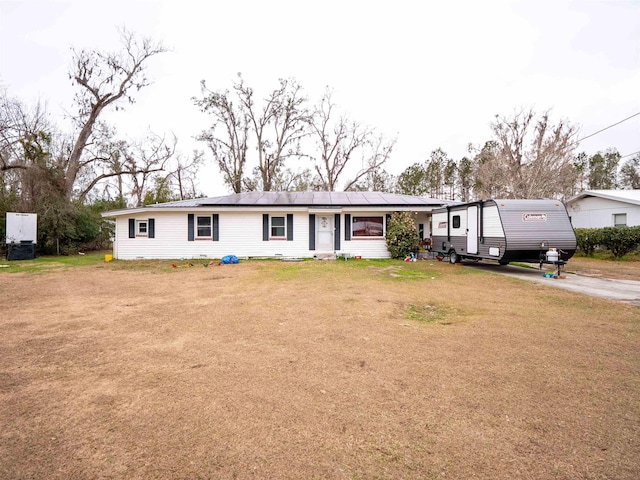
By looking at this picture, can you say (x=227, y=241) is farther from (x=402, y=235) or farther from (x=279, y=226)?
(x=402, y=235)

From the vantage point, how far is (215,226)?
16.0 m

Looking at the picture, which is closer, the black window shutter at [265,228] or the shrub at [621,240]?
the shrub at [621,240]

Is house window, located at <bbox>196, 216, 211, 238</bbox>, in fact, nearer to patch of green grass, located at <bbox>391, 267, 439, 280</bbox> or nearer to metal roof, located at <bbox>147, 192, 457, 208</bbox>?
metal roof, located at <bbox>147, 192, 457, 208</bbox>

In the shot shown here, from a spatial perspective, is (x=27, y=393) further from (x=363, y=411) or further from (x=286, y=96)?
(x=286, y=96)

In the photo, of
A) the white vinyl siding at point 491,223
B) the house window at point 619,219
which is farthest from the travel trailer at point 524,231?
the house window at point 619,219

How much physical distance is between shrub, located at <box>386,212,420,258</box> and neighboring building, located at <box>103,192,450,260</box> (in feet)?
1.52

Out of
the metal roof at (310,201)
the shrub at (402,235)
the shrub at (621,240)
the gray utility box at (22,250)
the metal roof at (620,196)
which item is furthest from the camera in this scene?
the metal roof at (620,196)

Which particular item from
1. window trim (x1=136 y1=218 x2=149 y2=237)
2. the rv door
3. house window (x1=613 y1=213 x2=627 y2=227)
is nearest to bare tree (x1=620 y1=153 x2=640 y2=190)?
house window (x1=613 y1=213 x2=627 y2=227)

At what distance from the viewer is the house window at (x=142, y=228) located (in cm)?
1609

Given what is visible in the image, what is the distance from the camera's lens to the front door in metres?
16.5

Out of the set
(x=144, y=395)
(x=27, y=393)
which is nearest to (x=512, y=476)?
(x=144, y=395)

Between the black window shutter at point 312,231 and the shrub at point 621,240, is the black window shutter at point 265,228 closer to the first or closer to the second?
the black window shutter at point 312,231

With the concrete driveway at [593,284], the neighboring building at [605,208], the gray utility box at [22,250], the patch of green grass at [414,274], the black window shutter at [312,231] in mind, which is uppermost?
the neighboring building at [605,208]

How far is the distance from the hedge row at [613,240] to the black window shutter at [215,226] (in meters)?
19.7
